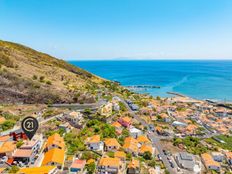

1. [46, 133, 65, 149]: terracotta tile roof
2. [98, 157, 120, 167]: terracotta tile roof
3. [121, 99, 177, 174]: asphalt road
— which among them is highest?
[46, 133, 65, 149]: terracotta tile roof

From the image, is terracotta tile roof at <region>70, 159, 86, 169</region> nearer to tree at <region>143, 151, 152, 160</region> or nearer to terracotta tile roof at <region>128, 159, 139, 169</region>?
terracotta tile roof at <region>128, 159, 139, 169</region>

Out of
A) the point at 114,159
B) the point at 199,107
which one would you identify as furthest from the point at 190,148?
the point at 199,107

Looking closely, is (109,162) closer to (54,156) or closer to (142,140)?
(54,156)

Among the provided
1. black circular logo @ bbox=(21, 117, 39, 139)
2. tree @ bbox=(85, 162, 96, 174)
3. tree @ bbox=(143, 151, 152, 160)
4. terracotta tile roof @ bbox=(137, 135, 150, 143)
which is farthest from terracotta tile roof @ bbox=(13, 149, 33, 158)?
terracotta tile roof @ bbox=(137, 135, 150, 143)

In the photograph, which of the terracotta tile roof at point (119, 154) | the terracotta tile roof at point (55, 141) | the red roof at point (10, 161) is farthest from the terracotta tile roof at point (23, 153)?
the terracotta tile roof at point (119, 154)

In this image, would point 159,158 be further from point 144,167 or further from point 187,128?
point 187,128
